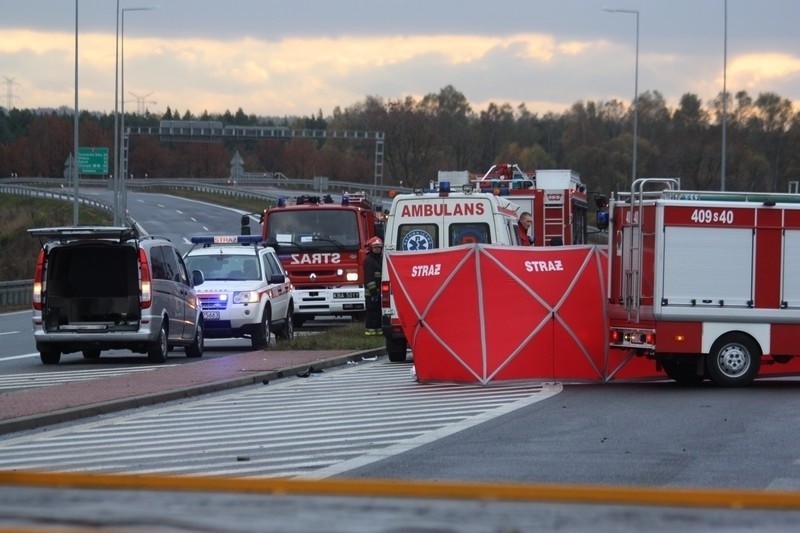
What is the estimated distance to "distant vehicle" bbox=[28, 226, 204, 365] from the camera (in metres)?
20.3

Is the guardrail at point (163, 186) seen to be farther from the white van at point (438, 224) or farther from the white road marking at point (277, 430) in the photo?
the white road marking at point (277, 430)

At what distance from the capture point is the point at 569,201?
29.2 metres

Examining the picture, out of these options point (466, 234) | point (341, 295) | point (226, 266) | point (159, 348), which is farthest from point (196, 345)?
point (341, 295)

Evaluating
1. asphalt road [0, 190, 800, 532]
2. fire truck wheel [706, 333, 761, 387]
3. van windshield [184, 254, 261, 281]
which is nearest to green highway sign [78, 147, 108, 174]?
asphalt road [0, 190, 800, 532]

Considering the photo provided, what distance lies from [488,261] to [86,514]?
14.0 meters

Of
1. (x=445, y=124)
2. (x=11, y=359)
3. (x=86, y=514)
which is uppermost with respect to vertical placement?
(x=445, y=124)

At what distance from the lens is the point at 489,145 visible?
430 ft

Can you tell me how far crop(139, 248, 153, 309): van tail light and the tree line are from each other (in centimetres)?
3907

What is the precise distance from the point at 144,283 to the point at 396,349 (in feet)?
13.4

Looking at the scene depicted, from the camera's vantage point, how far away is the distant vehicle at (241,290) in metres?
23.9

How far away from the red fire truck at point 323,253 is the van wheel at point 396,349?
365 inches

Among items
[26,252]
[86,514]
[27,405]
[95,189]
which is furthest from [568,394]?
[95,189]

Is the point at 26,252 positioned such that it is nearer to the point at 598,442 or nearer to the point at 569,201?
the point at 569,201

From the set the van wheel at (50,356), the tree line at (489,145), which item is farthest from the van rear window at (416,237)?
the tree line at (489,145)
